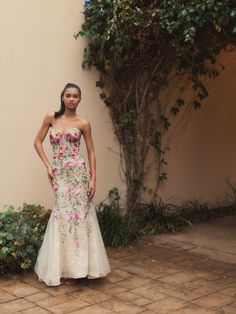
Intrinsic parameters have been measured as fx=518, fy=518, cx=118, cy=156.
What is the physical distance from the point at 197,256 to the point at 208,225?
1614 millimetres

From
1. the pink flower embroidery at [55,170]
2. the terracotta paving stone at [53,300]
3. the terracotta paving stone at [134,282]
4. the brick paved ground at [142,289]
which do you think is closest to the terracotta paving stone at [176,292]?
the brick paved ground at [142,289]

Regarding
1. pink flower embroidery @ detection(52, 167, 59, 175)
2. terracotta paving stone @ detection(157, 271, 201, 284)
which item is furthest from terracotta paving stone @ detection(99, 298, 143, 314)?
pink flower embroidery @ detection(52, 167, 59, 175)

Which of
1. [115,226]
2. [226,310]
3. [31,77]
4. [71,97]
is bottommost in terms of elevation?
[226,310]

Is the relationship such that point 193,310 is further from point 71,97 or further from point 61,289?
point 71,97

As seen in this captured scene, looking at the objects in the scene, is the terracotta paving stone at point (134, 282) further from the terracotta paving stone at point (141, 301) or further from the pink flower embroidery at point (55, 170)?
the pink flower embroidery at point (55, 170)

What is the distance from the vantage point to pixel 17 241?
4906mm

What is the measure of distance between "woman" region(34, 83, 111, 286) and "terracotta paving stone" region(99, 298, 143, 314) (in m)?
0.42

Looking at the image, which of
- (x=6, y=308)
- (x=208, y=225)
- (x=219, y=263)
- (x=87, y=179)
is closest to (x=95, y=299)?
(x=6, y=308)

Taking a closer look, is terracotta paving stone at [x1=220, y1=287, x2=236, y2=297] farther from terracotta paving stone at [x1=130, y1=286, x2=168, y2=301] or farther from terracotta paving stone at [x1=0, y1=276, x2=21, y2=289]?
terracotta paving stone at [x1=0, y1=276, x2=21, y2=289]

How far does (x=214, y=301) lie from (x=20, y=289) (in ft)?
5.56

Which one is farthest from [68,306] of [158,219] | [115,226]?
[158,219]

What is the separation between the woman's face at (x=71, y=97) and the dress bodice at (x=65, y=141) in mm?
226

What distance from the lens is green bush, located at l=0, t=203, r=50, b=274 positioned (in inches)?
193

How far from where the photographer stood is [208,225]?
735cm
